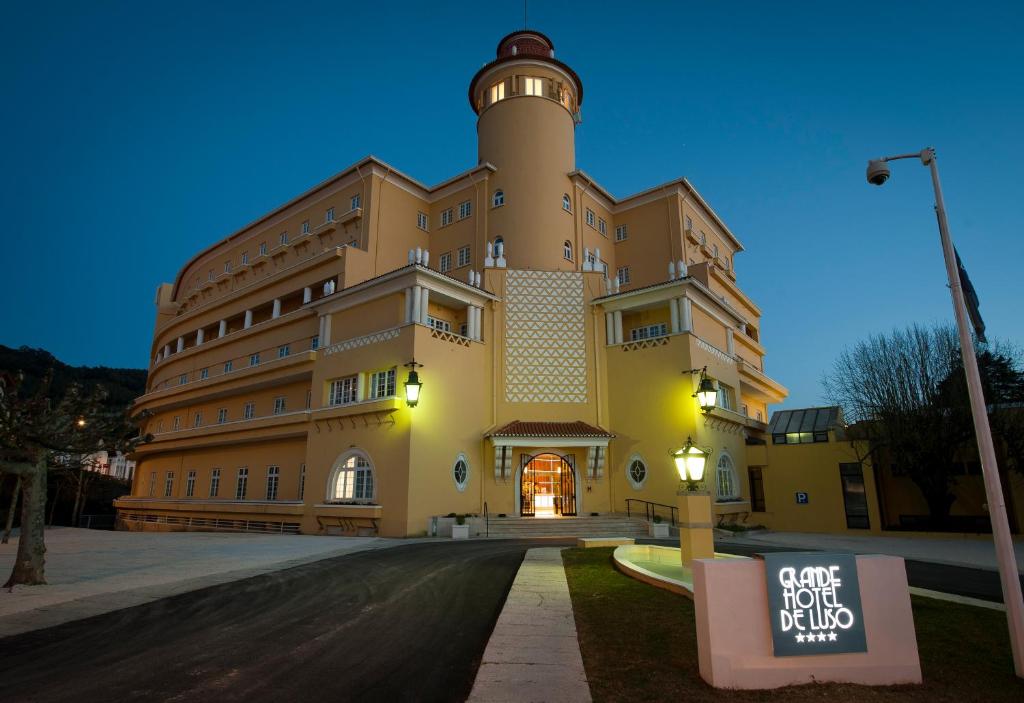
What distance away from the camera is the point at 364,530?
24.2 metres

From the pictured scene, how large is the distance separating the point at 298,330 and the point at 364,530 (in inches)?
496

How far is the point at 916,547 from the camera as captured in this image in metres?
20.1

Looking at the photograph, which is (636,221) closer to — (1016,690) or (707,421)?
(707,421)

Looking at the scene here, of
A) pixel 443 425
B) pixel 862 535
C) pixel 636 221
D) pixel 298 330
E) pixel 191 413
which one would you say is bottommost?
pixel 862 535

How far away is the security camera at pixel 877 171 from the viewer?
313 inches

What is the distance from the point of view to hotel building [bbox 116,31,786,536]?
25359 millimetres

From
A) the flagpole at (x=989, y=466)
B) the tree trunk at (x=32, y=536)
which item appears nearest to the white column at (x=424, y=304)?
the tree trunk at (x=32, y=536)

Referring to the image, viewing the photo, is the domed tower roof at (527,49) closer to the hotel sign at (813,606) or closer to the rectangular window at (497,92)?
the rectangular window at (497,92)

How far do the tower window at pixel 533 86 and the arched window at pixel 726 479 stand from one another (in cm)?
2204

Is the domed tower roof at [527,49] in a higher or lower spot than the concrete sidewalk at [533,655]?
higher

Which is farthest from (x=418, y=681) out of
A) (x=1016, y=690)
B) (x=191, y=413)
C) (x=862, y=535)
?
(x=191, y=413)

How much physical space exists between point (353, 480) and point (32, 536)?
15127 millimetres

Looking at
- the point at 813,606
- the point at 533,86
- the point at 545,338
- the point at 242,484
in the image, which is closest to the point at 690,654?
the point at 813,606

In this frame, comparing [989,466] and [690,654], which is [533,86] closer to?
[989,466]
